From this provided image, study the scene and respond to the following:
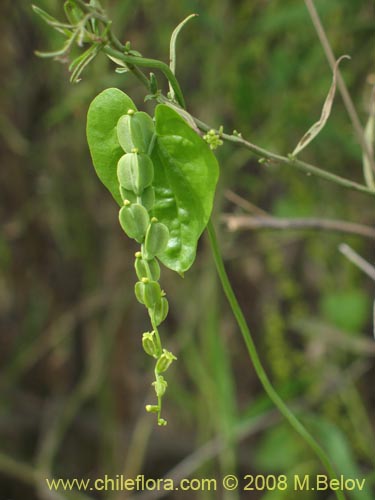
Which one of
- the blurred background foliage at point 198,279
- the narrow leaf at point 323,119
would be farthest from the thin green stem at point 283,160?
the blurred background foliage at point 198,279

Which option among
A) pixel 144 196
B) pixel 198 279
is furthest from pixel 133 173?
pixel 198 279

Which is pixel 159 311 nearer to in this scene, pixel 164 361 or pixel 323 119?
pixel 164 361

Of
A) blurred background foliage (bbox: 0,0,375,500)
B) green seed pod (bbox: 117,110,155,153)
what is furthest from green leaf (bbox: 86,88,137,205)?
blurred background foliage (bbox: 0,0,375,500)

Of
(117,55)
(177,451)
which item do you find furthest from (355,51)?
(177,451)

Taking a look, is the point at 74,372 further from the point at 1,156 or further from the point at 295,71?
the point at 295,71

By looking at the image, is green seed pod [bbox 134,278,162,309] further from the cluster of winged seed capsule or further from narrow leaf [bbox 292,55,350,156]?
narrow leaf [bbox 292,55,350,156]

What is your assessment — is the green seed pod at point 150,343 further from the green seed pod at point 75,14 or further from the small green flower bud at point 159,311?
the green seed pod at point 75,14
